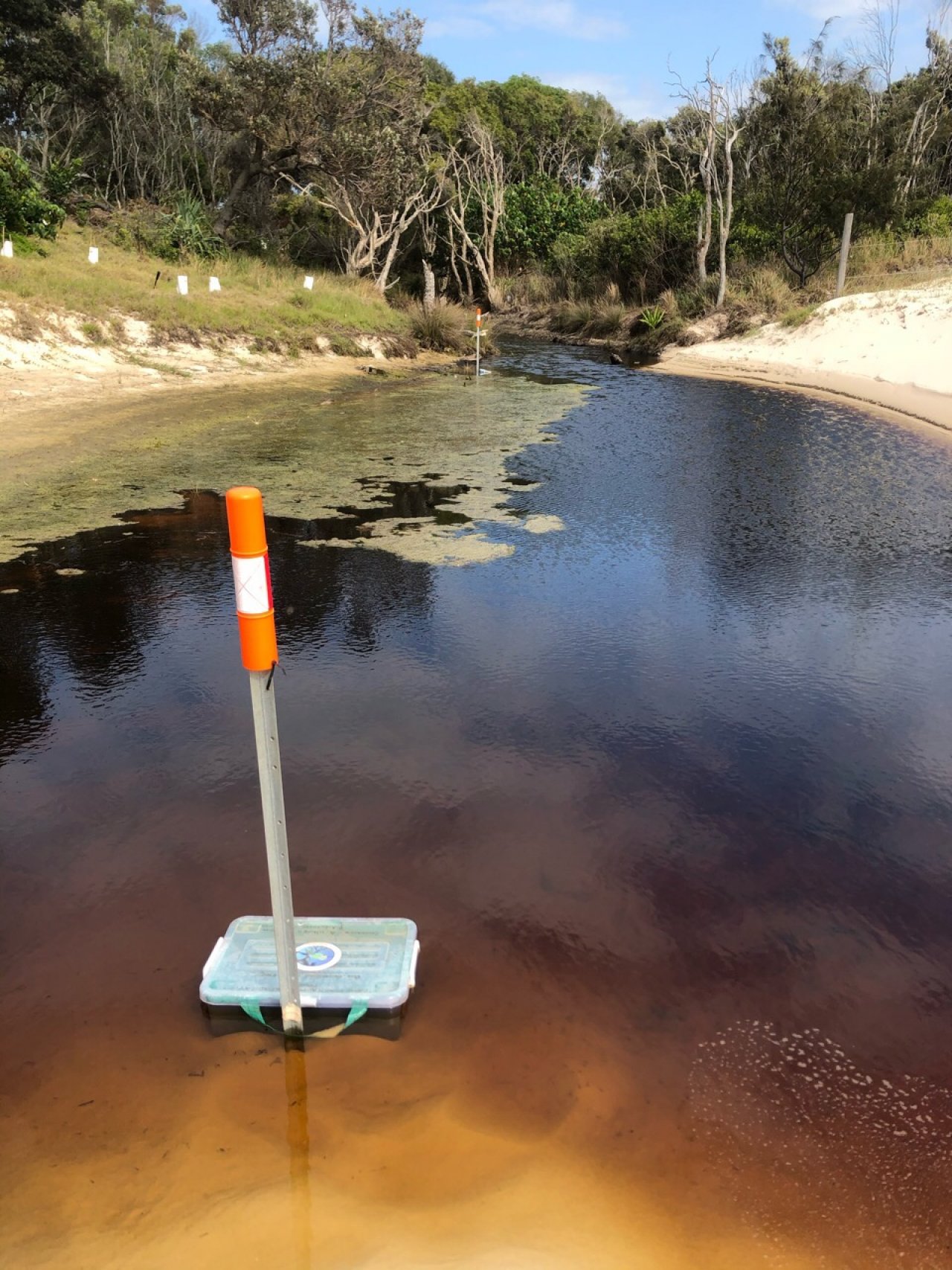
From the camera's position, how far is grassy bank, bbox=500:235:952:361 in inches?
830

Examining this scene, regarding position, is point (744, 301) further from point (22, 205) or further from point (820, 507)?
point (22, 205)

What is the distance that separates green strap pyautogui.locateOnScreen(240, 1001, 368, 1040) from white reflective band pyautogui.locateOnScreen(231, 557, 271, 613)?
1.25m

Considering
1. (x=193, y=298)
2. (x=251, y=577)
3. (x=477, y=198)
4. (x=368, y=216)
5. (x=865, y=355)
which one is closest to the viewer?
(x=251, y=577)

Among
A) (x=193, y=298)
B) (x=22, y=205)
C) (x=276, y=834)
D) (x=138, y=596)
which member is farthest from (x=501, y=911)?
(x=22, y=205)

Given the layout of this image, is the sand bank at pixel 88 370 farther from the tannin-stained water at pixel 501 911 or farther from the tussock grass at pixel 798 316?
the tussock grass at pixel 798 316

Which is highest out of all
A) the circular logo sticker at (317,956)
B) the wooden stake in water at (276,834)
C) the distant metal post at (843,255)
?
the distant metal post at (843,255)

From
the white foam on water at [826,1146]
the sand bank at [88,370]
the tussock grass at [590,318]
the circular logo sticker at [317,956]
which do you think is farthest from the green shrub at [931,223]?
the circular logo sticker at [317,956]

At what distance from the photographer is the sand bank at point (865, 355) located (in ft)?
49.2

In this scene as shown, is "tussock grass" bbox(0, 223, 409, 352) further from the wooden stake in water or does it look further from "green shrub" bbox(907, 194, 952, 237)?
the wooden stake in water

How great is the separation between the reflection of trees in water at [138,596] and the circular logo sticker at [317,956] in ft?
7.31

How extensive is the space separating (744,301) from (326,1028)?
23.5m

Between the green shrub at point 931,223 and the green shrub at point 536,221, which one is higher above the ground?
the green shrub at point 536,221

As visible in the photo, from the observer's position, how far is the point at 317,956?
2857mm

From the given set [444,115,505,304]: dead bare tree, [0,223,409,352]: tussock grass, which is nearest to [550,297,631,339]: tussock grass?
[444,115,505,304]: dead bare tree
